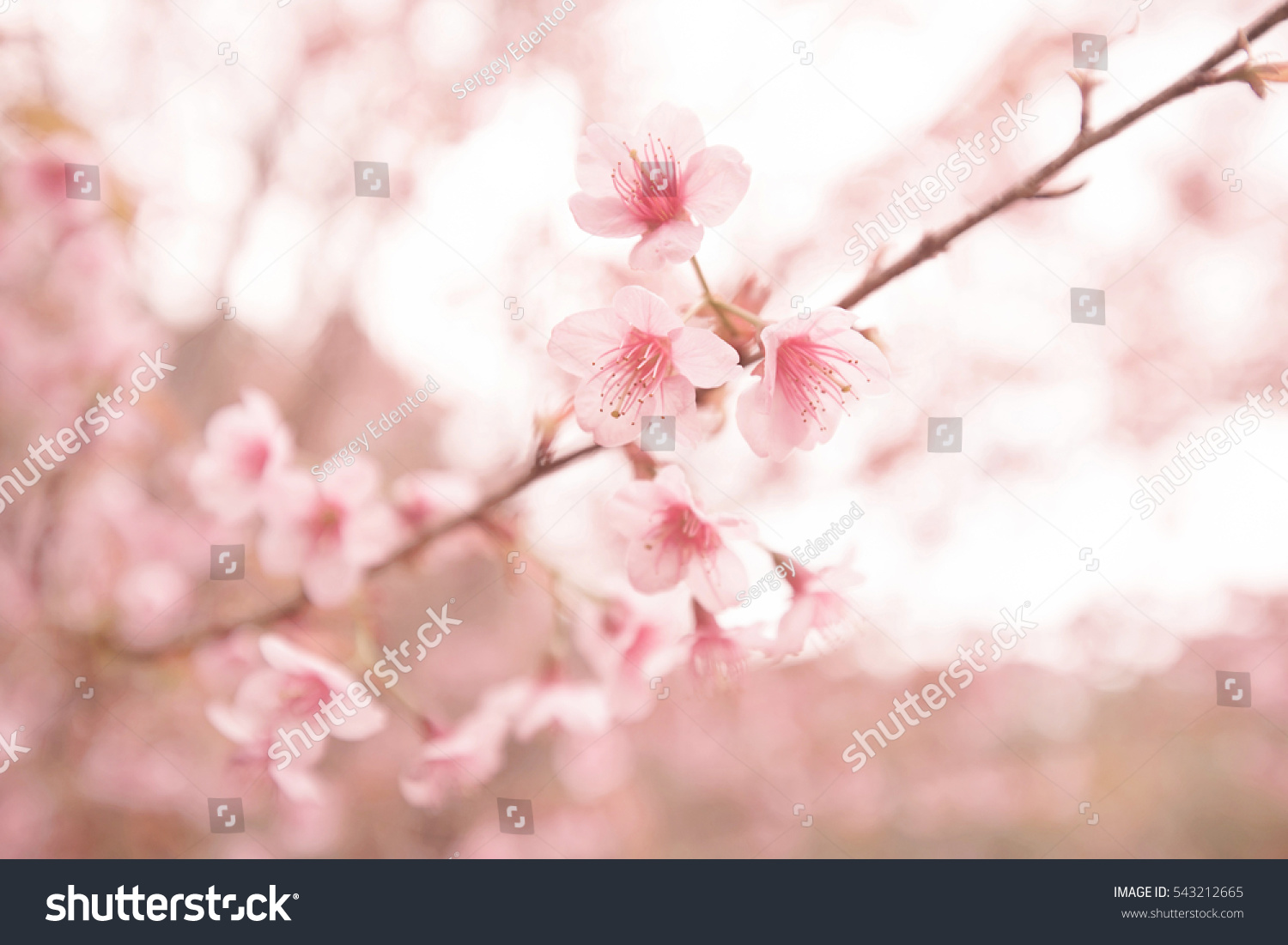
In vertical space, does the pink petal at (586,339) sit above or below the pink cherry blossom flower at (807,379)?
above

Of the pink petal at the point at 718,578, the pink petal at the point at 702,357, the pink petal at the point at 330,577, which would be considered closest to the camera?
the pink petal at the point at 702,357

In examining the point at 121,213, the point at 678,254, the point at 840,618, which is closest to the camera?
the point at 678,254

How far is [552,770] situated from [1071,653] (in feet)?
2.99

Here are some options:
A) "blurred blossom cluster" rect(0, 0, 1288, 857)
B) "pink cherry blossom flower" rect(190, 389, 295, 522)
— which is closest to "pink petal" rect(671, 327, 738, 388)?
"blurred blossom cluster" rect(0, 0, 1288, 857)

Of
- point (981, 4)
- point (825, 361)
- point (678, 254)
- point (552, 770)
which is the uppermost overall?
point (981, 4)

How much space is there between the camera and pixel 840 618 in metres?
0.77

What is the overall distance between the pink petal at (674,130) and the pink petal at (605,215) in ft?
0.19

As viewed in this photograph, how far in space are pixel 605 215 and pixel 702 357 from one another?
17 cm

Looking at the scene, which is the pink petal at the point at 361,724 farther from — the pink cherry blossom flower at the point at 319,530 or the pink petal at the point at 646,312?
the pink petal at the point at 646,312

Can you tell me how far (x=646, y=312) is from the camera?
60 centimetres

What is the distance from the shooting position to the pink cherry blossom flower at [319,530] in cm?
80

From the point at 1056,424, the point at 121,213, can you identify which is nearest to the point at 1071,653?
the point at 1056,424

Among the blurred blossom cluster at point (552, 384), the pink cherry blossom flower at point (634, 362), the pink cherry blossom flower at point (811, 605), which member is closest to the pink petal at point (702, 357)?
the pink cherry blossom flower at point (634, 362)

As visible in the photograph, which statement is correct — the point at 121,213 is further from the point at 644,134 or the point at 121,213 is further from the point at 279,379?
the point at 644,134
